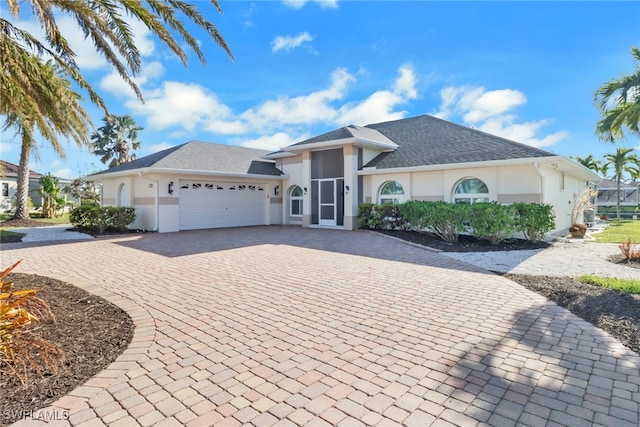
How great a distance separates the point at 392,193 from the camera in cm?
1736

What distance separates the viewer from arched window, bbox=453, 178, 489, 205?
14.4m

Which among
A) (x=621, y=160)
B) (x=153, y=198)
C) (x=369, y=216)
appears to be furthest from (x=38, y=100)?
(x=621, y=160)

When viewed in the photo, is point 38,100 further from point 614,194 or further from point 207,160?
point 614,194

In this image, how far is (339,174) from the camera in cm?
1845

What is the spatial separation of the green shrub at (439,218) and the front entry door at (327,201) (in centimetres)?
546

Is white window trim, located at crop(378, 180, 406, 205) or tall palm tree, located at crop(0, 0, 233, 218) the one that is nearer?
tall palm tree, located at crop(0, 0, 233, 218)

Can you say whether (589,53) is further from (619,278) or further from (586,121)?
(619,278)

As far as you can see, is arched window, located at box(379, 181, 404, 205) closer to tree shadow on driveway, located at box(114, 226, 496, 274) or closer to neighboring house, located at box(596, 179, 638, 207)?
tree shadow on driveway, located at box(114, 226, 496, 274)

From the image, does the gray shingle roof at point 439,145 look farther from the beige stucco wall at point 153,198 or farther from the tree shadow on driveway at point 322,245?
the beige stucco wall at point 153,198

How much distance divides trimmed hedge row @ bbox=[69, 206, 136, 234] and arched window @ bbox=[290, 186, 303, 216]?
353 inches

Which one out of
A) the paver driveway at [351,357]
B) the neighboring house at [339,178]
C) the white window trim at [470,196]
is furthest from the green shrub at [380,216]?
the paver driveway at [351,357]

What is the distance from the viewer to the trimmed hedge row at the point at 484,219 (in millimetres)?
11696

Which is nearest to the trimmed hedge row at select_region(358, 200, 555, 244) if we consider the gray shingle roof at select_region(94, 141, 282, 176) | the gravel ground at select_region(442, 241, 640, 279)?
the gravel ground at select_region(442, 241, 640, 279)

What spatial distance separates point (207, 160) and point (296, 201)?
5.87 meters
